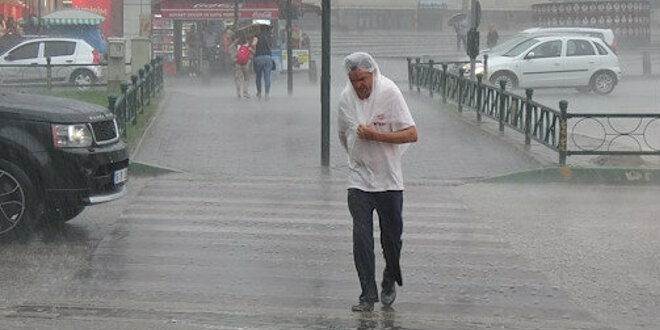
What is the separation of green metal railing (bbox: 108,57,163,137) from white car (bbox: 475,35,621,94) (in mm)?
9211

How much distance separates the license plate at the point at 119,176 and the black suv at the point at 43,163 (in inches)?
4.7

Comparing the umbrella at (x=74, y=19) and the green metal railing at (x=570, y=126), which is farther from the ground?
the umbrella at (x=74, y=19)

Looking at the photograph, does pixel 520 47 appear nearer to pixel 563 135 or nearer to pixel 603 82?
pixel 603 82

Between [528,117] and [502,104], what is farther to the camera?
[502,104]

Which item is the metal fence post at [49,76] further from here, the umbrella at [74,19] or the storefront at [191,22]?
the umbrella at [74,19]

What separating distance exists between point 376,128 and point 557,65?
73.5 feet

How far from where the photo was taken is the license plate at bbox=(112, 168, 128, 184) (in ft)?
31.6

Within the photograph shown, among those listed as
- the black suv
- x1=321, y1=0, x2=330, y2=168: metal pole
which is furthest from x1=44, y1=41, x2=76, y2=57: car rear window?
the black suv

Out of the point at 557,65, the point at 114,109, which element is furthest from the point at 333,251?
the point at 557,65

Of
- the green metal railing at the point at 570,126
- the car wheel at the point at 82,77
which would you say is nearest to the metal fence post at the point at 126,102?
the green metal railing at the point at 570,126

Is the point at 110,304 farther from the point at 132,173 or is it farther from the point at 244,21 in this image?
the point at 244,21

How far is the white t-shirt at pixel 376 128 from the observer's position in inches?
277

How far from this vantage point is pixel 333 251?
9.25 m

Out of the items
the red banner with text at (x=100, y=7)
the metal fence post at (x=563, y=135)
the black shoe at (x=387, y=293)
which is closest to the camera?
the black shoe at (x=387, y=293)
